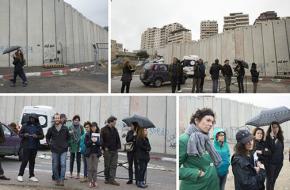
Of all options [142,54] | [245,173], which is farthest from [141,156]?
[142,54]

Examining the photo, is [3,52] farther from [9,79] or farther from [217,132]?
[217,132]

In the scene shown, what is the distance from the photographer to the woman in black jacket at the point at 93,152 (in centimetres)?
595

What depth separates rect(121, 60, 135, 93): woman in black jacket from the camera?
7245mm

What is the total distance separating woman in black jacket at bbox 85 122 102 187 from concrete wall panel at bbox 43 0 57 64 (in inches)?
188

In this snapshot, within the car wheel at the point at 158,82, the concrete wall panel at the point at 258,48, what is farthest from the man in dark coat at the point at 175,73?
the concrete wall panel at the point at 258,48

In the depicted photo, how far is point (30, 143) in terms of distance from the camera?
6027 mm

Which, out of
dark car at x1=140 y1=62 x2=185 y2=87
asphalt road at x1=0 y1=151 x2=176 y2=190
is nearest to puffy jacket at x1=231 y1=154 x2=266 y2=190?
asphalt road at x1=0 y1=151 x2=176 y2=190

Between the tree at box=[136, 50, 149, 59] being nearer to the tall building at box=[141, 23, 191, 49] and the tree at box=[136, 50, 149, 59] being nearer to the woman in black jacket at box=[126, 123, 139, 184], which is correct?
the tall building at box=[141, 23, 191, 49]

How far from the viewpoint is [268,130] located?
583 centimetres

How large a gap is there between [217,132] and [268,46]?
400cm

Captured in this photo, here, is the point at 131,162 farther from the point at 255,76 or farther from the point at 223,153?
the point at 255,76

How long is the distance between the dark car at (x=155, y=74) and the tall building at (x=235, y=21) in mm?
1589

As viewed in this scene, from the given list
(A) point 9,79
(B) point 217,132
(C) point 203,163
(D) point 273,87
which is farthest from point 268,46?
(A) point 9,79

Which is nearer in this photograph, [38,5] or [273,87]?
[273,87]
